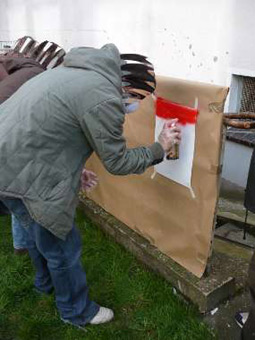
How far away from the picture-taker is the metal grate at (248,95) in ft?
11.9

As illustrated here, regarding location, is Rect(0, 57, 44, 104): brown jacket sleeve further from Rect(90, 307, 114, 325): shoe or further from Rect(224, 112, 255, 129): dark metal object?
Rect(90, 307, 114, 325): shoe

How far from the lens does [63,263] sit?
2.33m

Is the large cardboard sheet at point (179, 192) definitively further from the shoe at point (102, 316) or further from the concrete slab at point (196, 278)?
the shoe at point (102, 316)

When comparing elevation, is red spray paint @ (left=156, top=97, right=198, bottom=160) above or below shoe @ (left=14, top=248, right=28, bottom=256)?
above

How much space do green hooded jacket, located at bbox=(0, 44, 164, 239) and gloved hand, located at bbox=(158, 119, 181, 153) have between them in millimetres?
123

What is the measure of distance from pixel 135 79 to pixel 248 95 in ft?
6.09

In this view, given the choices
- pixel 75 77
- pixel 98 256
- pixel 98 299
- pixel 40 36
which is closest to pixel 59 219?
pixel 75 77

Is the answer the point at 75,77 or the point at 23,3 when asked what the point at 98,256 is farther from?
the point at 23,3

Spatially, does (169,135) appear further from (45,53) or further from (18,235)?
(18,235)

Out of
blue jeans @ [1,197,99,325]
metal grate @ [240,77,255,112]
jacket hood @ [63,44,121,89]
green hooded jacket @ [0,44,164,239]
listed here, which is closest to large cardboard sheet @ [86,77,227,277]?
green hooded jacket @ [0,44,164,239]

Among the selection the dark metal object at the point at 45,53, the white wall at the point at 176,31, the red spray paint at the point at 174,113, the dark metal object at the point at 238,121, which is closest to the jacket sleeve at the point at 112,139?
the red spray paint at the point at 174,113

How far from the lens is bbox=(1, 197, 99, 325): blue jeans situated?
225 cm

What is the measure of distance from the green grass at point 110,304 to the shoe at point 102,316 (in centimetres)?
4

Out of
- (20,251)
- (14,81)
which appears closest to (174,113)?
(14,81)
